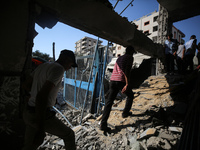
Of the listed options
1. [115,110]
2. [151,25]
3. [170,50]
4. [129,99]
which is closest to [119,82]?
[129,99]

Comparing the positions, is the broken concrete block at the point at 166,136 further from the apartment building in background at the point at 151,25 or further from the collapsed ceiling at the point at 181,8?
the apartment building in background at the point at 151,25

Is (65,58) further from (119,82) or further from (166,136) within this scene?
(166,136)

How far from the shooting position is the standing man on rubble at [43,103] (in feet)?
3.92

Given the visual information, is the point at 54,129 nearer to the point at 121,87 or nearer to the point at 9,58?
the point at 9,58

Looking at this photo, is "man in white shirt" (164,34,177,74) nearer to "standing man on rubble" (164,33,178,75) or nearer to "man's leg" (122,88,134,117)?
"standing man on rubble" (164,33,178,75)

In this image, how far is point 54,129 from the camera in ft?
5.01

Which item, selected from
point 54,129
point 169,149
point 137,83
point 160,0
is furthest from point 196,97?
point 160,0

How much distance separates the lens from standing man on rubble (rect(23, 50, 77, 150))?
1196 mm

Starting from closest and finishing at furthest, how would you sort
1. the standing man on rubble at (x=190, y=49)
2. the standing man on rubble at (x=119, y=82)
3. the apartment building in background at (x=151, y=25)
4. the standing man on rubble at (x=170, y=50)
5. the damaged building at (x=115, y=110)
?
the damaged building at (x=115, y=110), the standing man on rubble at (x=119, y=82), the standing man on rubble at (x=190, y=49), the standing man on rubble at (x=170, y=50), the apartment building in background at (x=151, y=25)

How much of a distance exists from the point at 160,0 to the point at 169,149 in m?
6.98

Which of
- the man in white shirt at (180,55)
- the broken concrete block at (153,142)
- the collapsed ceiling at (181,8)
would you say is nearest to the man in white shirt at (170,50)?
the man in white shirt at (180,55)

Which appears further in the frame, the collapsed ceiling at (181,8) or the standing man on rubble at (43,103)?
the collapsed ceiling at (181,8)

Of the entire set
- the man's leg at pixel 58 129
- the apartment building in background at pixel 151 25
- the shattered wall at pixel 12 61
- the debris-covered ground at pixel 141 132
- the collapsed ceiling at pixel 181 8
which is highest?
the apartment building in background at pixel 151 25

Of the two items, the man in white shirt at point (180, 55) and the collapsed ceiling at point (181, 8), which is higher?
the collapsed ceiling at point (181, 8)
